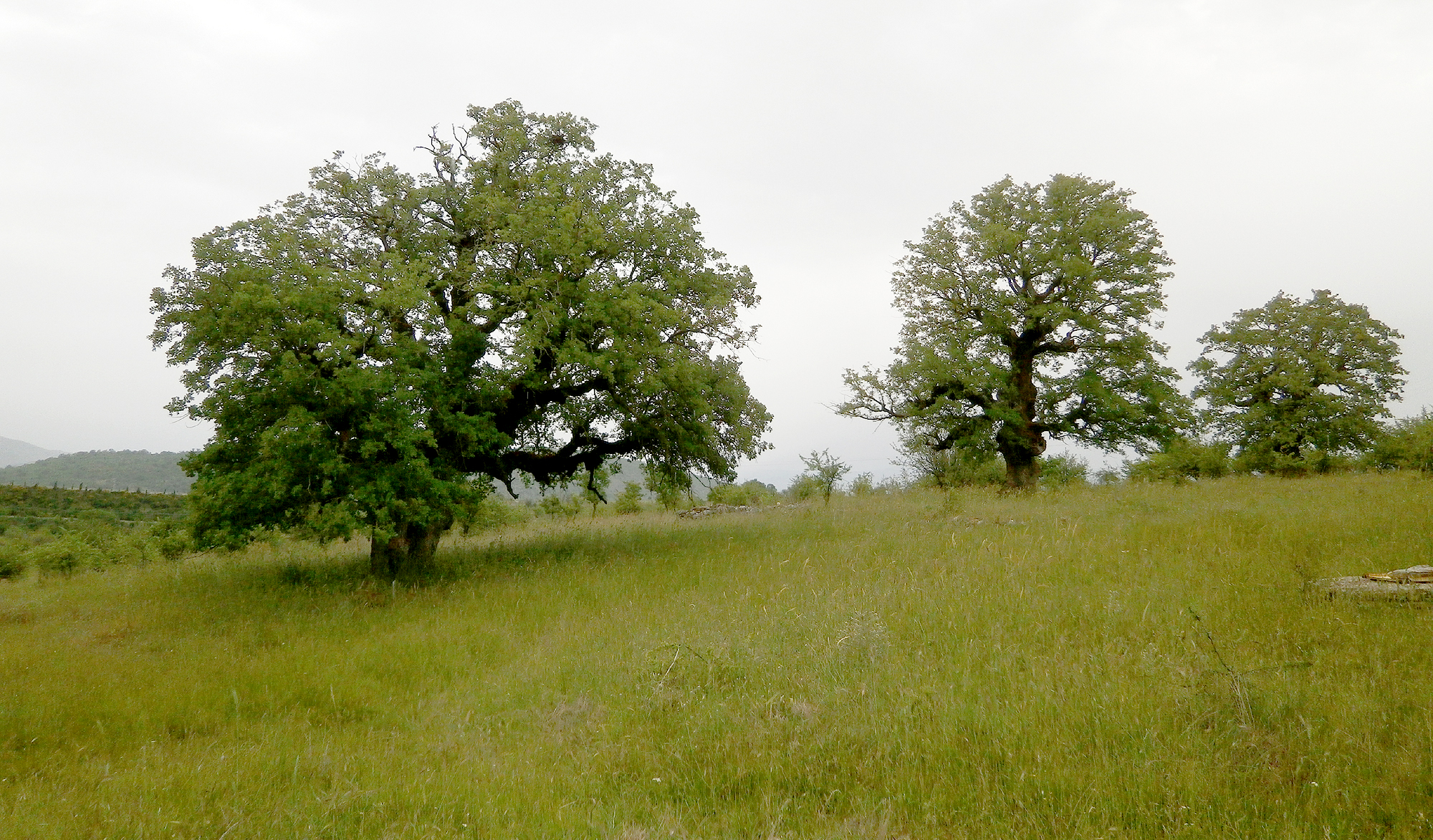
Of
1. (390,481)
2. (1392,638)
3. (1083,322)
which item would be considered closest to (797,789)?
(1392,638)

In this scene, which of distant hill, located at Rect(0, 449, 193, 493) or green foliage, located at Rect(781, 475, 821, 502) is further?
distant hill, located at Rect(0, 449, 193, 493)

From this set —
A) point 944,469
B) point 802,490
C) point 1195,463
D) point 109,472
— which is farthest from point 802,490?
point 109,472

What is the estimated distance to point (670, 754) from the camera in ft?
16.1

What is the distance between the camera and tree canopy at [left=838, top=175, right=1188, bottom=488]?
821 inches

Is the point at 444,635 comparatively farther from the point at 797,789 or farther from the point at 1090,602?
the point at 1090,602

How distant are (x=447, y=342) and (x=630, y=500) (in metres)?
17.4

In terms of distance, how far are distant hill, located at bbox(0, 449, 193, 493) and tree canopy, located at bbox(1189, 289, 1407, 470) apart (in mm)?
108195

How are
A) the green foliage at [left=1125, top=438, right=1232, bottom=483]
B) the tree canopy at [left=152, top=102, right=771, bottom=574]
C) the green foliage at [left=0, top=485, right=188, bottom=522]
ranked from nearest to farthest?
1. the tree canopy at [left=152, top=102, right=771, bottom=574]
2. the green foliage at [left=1125, top=438, right=1232, bottom=483]
3. the green foliage at [left=0, top=485, right=188, bottom=522]

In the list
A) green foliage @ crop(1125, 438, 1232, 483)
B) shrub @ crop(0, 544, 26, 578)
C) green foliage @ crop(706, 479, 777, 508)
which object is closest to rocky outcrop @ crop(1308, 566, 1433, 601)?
green foliage @ crop(706, 479, 777, 508)

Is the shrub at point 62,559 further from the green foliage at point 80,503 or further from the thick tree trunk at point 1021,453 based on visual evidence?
the thick tree trunk at point 1021,453

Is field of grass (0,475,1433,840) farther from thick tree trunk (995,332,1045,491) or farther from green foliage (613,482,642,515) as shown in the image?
green foliage (613,482,642,515)

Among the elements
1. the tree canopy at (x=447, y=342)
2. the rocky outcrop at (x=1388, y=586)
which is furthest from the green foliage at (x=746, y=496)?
the rocky outcrop at (x=1388, y=586)

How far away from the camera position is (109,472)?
336 ft

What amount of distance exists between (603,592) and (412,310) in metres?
6.44
